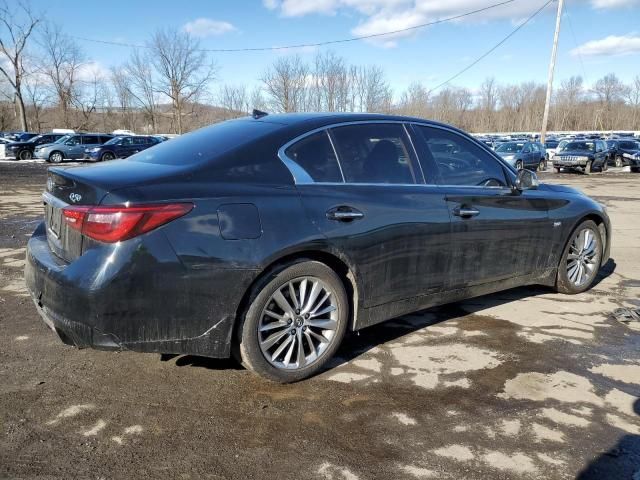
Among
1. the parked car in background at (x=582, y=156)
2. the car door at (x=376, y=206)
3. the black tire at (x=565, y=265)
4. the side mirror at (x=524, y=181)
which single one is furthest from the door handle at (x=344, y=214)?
the parked car in background at (x=582, y=156)

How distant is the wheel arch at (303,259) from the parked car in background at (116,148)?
1082 inches

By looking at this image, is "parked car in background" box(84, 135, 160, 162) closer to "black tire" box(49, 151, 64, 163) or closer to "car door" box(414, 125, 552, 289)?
"black tire" box(49, 151, 64, 163)

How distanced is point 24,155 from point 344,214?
3452cm

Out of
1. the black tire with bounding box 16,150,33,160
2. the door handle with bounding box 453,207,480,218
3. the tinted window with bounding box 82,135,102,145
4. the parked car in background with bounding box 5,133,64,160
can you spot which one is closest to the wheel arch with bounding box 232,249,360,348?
the door handle with bounding box 453,207,480,218

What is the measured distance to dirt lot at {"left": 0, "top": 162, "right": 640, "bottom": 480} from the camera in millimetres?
2496

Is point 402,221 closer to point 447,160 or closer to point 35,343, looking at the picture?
point 447,160

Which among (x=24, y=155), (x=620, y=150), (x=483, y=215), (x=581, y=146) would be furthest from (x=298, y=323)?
(x=24, y=155)

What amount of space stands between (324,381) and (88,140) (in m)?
31.2

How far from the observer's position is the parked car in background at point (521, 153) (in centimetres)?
2662

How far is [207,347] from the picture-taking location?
2980 mm

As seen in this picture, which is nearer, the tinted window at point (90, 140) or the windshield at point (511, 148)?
the windshield at point (511, 148)

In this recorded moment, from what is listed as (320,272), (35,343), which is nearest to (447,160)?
(320,272)

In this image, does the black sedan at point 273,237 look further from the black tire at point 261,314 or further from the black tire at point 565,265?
the black tire at point 565,265

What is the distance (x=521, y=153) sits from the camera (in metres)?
27.1
